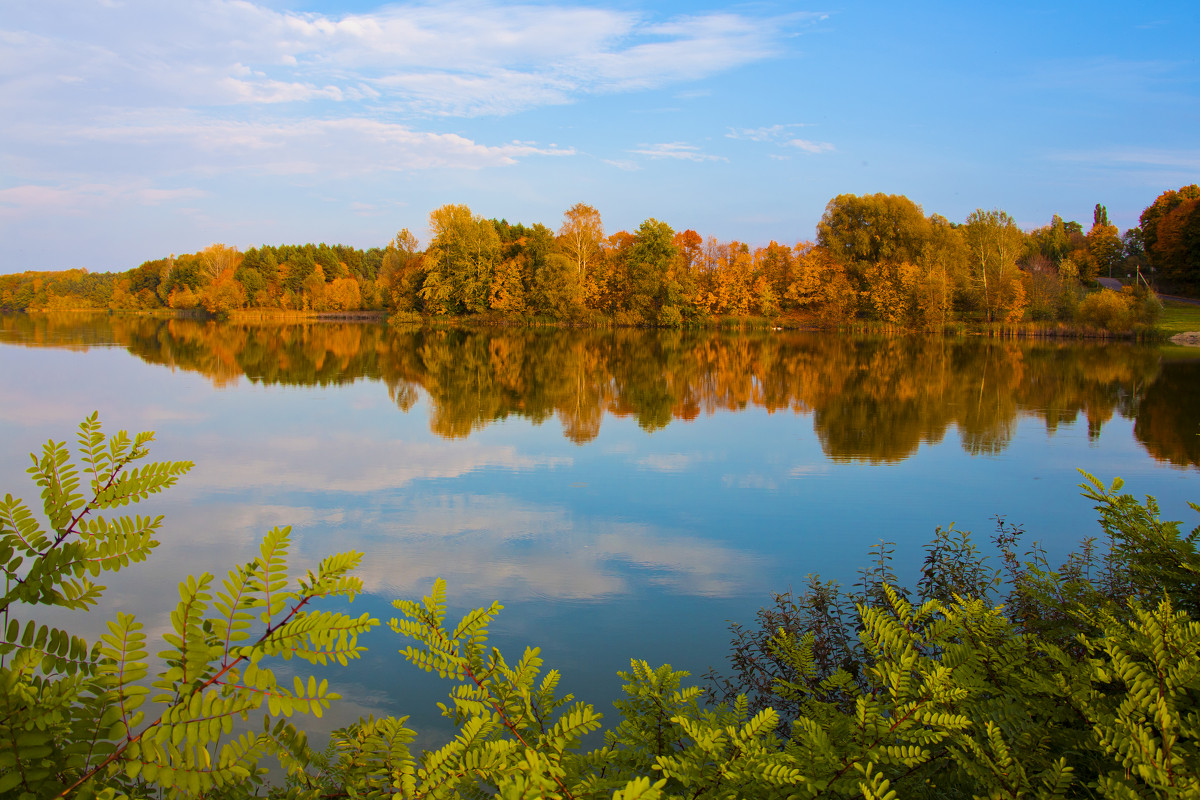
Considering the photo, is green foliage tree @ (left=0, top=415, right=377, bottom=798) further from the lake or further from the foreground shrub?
the lake

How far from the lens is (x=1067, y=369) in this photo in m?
25.6

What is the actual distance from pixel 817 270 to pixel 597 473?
4992 cm

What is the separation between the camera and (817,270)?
2229 inches

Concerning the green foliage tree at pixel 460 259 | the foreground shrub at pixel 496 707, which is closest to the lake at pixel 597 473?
the foreground shrub at pixel 496 707

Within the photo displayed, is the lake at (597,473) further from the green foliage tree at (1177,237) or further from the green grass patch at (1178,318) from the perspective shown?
the green foliage tree at (1177,237)

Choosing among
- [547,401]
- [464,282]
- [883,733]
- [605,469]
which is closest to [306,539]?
[605,469]

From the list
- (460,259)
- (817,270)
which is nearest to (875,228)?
(817,270)

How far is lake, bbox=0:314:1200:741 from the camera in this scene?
21.1 feet

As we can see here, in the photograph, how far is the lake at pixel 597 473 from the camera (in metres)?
6.44

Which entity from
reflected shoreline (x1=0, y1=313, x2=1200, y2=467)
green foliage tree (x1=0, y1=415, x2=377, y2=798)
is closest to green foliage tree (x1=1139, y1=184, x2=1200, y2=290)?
→ reflected shoreline (x1=0, y1=313, x2=1200, y2=467)

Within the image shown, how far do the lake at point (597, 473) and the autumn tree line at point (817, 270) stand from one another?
1040 inches

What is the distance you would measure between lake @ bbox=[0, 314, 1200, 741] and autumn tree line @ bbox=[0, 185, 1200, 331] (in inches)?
1040

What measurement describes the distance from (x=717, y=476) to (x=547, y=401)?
7652 millimetres

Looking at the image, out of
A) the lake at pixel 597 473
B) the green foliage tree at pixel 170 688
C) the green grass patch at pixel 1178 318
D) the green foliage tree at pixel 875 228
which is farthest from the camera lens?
the green foliage tree at pixel 875 228
